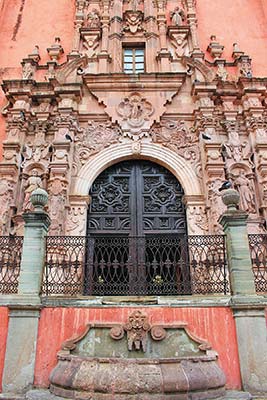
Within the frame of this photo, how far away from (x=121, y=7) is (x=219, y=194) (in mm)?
7543

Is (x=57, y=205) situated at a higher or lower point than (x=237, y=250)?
higher

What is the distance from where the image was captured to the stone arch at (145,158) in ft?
27.2

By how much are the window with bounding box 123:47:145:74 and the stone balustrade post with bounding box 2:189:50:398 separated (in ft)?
21.6

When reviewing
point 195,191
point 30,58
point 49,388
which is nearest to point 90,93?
point 30,58

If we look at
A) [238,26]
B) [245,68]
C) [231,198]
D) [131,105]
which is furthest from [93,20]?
[231,198]

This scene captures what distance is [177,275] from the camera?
5828 millimetres

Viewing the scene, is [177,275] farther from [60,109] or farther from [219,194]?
[60,109]

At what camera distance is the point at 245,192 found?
8.01 metres

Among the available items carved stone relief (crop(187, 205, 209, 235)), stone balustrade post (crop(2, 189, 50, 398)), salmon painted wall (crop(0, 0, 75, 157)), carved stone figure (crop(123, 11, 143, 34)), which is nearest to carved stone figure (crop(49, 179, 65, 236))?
stone balustrade post (crop(2, 189, 50, 398))

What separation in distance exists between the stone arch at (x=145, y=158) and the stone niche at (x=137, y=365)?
4287mm

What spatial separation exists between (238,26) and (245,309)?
33.3 feet

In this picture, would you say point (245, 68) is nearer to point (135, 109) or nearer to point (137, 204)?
point (135, 109)

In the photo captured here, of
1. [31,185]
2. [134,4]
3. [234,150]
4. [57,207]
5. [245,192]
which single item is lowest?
[57,207]

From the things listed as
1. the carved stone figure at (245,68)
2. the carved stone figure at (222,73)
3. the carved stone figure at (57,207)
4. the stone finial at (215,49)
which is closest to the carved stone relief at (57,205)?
the carved stone figure at (57,207)
